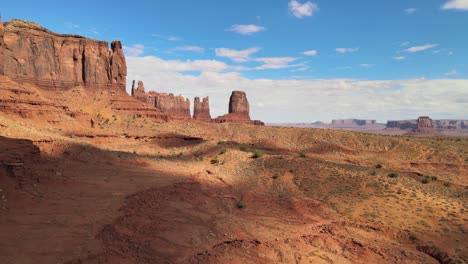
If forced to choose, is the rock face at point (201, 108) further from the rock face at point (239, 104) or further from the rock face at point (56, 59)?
the rock face at point (56, 59)

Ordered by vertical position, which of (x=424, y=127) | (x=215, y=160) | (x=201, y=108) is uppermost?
(x=201, y=108)

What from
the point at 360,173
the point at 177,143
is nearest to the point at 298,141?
the point at 177,143

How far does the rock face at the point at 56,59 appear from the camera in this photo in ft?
168

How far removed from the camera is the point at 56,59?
189 ft

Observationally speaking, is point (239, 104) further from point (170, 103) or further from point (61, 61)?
point (61, 61)

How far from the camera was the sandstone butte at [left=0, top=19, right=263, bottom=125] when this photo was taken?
168ft

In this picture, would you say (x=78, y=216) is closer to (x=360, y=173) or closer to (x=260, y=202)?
(x=260, y=202)

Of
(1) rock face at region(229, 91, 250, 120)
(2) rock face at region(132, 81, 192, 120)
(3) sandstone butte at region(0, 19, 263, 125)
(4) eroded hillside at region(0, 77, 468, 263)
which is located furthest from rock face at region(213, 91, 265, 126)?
(4) eroded hillside at region(0, 77, 468, 263)

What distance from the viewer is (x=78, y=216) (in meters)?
13.9

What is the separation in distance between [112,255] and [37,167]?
31.4ft

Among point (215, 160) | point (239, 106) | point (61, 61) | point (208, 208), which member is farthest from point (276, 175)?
point (239, 106)

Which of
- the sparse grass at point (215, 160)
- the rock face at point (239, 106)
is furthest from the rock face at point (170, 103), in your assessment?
the sparse grass at point (215, 160)

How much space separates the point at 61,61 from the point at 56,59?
3.93ft

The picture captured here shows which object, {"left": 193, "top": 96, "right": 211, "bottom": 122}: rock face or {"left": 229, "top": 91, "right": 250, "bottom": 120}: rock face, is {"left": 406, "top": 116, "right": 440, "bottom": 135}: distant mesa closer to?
{"left": 229, "top": 91, "right": 250, "bottom": 120}: rock face
